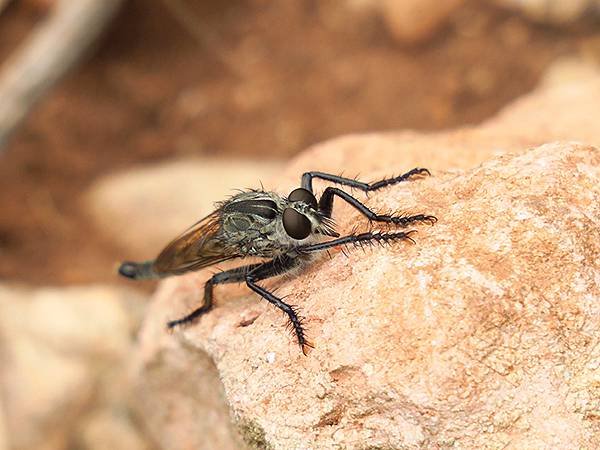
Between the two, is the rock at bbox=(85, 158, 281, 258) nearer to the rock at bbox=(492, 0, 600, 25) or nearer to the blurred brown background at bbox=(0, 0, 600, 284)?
the blurred brown background at bbox=(0, 0, 600, 284)

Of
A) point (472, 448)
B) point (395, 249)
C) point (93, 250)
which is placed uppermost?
point (93, 250)

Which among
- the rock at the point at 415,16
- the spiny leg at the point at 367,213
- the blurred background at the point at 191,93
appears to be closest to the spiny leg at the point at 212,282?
the spiny leg at the point at 367,213

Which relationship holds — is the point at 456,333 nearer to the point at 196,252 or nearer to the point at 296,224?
the point at 296,224

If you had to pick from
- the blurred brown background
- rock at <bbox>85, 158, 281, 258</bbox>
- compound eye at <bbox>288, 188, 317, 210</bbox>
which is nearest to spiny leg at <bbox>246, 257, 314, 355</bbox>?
compound eye at <bbox>288, 188, 317, 210</bbox>

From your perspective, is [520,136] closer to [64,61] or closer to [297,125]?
[297,125]

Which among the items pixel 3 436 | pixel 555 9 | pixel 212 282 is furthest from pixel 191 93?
pixel 212 282

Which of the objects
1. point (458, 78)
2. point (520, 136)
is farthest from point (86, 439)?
point (458, 78)

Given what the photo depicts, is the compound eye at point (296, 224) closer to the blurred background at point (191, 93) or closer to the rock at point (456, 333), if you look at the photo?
the rock at point (456, 333)
